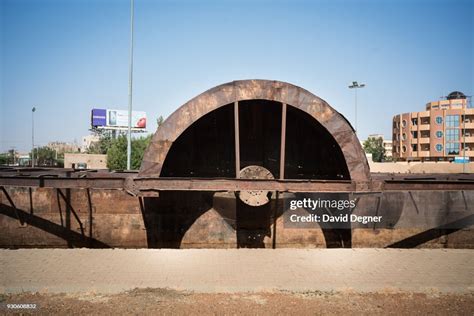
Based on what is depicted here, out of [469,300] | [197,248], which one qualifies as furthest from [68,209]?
[469,300]

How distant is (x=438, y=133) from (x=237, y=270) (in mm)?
64373

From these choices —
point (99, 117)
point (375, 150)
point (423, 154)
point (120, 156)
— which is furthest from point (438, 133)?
point (99, 117)

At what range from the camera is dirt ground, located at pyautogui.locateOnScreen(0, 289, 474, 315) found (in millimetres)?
5949

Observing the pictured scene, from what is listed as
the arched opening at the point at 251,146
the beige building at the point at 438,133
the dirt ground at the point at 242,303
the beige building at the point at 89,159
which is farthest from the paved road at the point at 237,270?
the beige building at the point at 438,133

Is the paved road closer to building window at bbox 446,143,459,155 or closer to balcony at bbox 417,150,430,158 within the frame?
building window at bbox 446,143,459,155

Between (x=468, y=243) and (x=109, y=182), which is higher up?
(x=109, y=182)

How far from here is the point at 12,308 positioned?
5902 millimetres

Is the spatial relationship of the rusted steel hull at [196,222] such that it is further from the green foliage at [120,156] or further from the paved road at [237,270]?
the green foliage at [120,156]

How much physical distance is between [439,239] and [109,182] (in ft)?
31.0

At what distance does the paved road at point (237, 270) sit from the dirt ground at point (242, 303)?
27 cm

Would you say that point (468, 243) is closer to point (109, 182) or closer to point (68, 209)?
point (109, 182)

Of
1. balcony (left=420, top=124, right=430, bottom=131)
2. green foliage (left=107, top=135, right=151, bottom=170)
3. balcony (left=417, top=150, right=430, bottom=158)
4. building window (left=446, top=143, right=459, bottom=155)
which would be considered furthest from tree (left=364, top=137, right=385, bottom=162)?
green foliage (left=107, top=135, right=151, bottom=170)

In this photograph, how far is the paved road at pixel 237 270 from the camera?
7070 mm

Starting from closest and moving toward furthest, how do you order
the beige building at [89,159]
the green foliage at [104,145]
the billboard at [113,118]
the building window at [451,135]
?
the beige building at [89,159]
the building window at [451,135]
the billboard at [113,118]
the green foliage at [104,145]
